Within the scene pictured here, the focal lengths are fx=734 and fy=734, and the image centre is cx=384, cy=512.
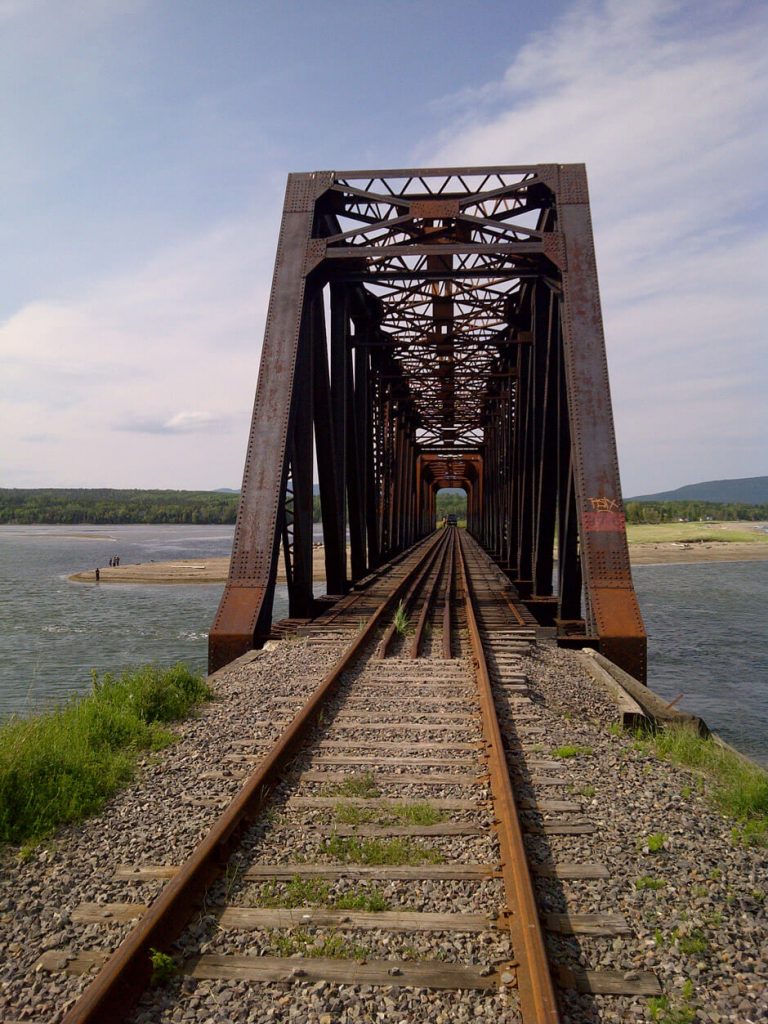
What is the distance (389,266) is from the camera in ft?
44.7

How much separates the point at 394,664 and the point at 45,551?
70.0 m

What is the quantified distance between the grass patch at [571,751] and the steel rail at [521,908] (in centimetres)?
39

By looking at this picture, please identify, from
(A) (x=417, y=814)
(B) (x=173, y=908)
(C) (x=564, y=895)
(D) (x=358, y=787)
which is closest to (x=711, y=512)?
(D) (x=358, y=787)

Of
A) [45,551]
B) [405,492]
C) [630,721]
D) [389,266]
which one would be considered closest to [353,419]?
[389,266]

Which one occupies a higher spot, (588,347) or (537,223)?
(537,223)

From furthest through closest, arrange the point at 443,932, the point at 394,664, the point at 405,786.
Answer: the point at 394,664
the point at 405,786
the point at 443,932

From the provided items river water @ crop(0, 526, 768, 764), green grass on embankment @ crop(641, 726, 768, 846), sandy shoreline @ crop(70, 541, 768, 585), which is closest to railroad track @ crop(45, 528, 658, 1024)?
green grass on embankment @ crop(641, 726, 768, 846)

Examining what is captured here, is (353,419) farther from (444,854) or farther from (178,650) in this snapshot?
(444,854)

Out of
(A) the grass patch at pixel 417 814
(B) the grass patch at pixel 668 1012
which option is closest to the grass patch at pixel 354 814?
(A) the grass patch at pixel 417 814

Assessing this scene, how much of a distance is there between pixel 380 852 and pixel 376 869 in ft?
0.50

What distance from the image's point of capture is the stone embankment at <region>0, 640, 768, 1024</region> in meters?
2.49

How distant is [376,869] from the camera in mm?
3363

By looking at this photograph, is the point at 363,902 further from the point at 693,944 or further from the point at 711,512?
the point at 711,512

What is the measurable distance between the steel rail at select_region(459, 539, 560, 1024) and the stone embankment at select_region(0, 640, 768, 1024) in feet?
0.45
